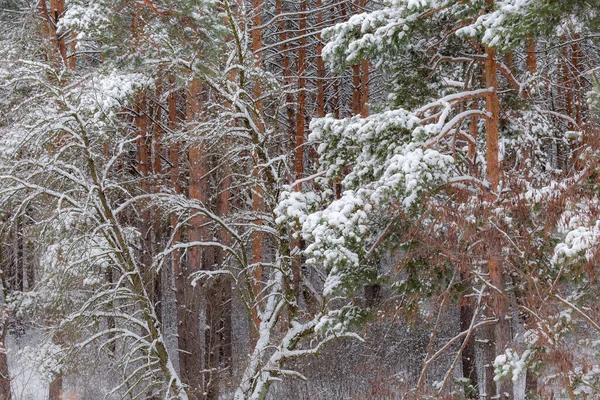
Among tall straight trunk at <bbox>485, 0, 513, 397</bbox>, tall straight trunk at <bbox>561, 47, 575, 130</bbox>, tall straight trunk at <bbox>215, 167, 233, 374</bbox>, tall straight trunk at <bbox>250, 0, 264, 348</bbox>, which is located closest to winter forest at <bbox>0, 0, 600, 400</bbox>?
tall straight trunk at <bbox>485, 0, 513, 397</bbox>

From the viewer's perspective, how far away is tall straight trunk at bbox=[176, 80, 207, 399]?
1120 cm

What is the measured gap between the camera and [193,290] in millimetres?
11000

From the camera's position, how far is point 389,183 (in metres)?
7.04

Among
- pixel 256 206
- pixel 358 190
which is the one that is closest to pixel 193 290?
pixel 256 206

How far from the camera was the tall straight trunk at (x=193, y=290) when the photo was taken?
11.2 meters

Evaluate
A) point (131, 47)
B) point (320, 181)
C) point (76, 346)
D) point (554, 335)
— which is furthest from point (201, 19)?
point (554, 335)

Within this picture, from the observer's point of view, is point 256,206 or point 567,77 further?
point 567,77

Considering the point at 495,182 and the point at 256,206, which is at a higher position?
the point at 495,182

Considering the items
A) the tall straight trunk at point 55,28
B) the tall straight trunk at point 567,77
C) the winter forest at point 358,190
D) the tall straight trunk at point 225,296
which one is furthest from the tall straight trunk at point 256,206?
the tall straight trunk at point 567,77

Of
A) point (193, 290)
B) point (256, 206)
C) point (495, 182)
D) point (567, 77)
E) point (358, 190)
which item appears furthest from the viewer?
point (567, 77)

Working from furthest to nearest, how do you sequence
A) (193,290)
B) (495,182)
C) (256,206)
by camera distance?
1. (256,206)
2. (193,290)
3. (495,182)

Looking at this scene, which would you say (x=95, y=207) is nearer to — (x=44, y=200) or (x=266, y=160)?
(x=44, y=200)

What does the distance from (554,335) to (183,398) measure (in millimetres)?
6055

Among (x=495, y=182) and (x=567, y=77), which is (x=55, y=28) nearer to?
(x=495, y=182)
